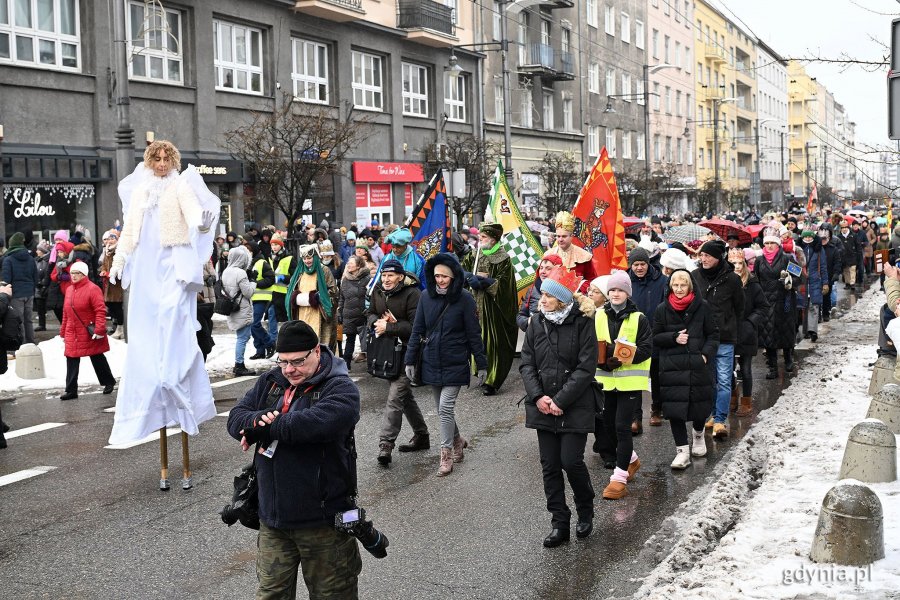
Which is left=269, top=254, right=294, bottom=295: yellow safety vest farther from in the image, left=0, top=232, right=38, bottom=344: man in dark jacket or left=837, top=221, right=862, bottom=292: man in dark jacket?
left=837, top=221, right=862, bottom=292: man in dark jacket

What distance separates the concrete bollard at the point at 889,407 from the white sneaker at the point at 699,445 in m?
1.55

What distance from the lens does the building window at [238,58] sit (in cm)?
2780

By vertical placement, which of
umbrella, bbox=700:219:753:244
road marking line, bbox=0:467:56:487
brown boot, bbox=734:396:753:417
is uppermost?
umbrella, bbox=700:219:753:244

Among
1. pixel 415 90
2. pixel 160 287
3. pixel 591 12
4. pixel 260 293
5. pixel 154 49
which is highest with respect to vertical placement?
pixel 591 12

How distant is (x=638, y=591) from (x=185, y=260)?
4.23 meters

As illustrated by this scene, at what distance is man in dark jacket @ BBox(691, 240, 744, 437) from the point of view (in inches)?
377

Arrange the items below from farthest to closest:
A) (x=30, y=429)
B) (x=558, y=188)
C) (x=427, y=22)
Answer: (x=558, y=188) < (x=427, y=22) < (x=30, y=429)

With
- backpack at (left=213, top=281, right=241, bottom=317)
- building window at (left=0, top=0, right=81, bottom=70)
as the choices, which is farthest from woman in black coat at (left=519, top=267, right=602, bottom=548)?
building window at (left=0, top=0, right=81, bottom=70)

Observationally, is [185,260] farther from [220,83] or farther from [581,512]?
[220,83]

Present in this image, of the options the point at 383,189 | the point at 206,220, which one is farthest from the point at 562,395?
the point at 383,189

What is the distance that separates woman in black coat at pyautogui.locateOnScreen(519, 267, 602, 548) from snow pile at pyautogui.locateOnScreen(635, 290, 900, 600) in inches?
23.3

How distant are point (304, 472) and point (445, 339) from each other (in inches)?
162

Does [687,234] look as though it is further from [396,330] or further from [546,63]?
[546,63]

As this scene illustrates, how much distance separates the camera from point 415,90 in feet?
122
